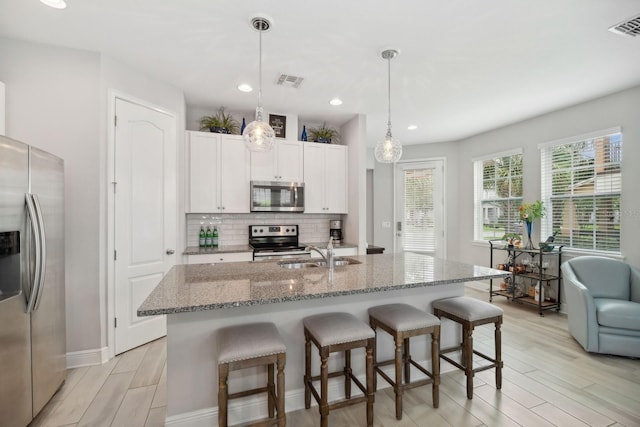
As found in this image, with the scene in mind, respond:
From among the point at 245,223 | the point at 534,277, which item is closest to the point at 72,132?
the point at 245,223

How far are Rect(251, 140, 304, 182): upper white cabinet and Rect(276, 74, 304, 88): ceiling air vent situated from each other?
975 millimetres

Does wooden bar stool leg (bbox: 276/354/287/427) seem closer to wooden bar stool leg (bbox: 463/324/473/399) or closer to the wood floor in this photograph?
the wood floor

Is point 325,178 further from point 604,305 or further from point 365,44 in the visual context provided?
point 604,305

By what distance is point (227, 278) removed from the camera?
6.48 feet

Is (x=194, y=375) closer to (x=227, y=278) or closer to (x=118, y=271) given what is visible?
(x=227, y=278)

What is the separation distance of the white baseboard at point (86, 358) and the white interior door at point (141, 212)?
132 millimetres

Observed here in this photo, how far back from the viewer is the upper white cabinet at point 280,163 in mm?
3990

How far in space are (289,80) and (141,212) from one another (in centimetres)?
202

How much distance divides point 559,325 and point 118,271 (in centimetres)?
481

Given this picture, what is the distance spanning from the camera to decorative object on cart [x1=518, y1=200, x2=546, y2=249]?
404 centimetres

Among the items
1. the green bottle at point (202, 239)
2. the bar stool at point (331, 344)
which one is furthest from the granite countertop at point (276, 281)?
the green bottle at point (202, 239)

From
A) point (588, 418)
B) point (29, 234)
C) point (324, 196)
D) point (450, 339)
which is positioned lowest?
point (588, 418)

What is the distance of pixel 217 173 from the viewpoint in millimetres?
3824

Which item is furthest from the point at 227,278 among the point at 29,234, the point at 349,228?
the point at 349,228
